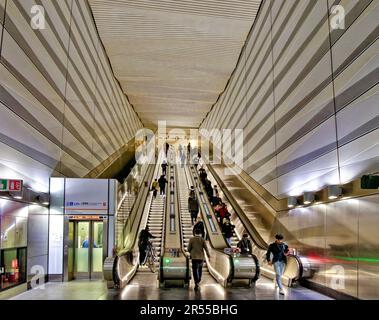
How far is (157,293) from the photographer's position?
8531 mm

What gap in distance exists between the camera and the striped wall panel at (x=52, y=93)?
8.55 m

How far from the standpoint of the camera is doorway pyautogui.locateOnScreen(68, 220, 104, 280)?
1179 centimetres

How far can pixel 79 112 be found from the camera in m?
14.8

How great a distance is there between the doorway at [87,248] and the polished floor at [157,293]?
1.43 m

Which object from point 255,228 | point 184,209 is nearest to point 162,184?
point 184,209

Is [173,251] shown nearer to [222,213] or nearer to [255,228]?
[222,213]

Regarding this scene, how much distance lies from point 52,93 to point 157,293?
245 inches

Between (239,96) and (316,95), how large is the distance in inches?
404

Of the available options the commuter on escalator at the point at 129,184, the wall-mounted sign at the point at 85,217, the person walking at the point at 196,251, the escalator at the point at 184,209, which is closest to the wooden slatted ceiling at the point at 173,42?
the escalator at the point at 184,209

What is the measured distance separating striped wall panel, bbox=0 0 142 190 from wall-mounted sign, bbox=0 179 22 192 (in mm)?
332

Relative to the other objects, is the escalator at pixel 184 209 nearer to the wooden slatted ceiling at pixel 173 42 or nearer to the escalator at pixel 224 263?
the escalator at pixel 224 263

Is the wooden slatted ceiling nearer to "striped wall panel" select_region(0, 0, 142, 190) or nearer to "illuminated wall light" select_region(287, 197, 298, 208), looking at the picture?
"striped wall panel" select_region(0, 0, 142, 190)
